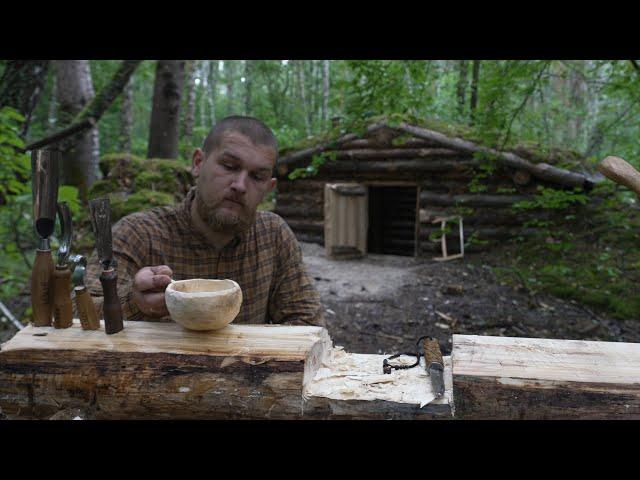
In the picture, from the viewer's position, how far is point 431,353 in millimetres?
1720

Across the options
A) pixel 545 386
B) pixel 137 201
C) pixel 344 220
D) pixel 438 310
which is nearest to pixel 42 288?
pixel 545 386

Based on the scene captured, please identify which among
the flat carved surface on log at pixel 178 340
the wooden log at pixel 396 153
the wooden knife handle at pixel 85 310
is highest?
the wooden log at pixel 396 153

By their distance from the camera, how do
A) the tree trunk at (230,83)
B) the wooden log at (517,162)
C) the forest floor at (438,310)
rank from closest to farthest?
1. the forest floor at (438,310)
2. the wooden log at (517,162)
3. the tree trunk at (230,83)

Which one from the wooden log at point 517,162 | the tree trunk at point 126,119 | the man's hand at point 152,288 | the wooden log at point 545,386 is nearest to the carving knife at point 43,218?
the man's hand at point 152,288

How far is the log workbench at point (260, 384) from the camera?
4.53 ft

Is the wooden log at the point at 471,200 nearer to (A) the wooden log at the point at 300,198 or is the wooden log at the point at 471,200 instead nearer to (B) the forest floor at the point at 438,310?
(B) the forest floor at the point at 438,310

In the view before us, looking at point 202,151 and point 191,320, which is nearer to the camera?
point 191,320

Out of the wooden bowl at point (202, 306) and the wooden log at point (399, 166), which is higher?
the wooden log at point (399, 166)

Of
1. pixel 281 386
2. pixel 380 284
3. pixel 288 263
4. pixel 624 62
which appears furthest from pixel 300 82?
pixel 281 386

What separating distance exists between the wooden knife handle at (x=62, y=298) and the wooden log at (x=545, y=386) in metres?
1.31

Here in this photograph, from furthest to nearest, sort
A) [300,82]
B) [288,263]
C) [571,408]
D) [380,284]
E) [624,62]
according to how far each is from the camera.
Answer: [300,82] → [380,284] → [624,62] → [288,263] → [571,408]

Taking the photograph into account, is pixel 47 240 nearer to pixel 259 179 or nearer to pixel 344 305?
pixel 259 179

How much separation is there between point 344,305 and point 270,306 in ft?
13.3

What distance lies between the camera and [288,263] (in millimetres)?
2762
